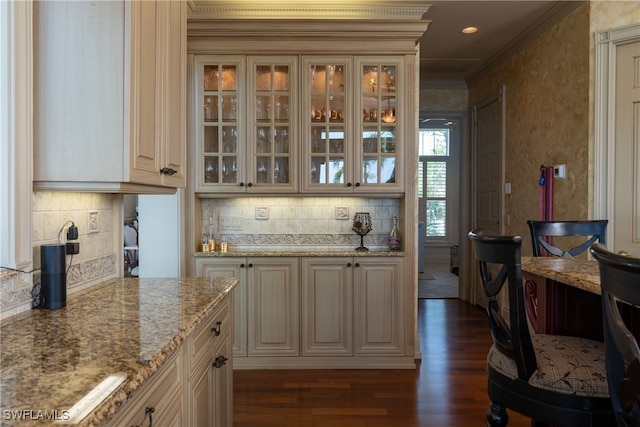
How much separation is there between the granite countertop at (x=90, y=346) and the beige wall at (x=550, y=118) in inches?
113

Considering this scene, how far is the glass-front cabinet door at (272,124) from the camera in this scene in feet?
11.3

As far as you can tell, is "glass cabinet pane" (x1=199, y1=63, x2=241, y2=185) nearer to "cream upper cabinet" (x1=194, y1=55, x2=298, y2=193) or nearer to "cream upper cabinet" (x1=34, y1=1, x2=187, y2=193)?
"cream upper cabinet" (x1=194, y1=55, x2=298, y2=193)

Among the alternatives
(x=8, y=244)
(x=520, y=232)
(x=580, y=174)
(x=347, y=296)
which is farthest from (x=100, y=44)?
(x=520, y=232)

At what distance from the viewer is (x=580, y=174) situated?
10.7 feet

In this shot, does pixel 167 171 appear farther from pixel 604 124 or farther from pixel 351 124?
pixel 604 124

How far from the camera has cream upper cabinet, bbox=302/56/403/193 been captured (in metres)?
3.44

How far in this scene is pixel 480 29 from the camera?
4008 mm

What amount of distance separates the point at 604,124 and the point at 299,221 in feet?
7.90

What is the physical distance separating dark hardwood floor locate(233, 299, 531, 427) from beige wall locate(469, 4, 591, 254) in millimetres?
1432

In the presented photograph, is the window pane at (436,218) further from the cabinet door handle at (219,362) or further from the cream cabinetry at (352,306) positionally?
the cabinet door handle at (219,362)

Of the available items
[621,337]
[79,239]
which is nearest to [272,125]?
[79,239]

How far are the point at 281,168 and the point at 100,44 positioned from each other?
2.02 metres

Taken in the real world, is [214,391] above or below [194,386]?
below

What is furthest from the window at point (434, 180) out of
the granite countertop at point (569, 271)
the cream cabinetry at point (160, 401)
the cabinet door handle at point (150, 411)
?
the cabinet door handle at point (150, 411)
